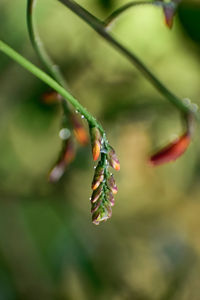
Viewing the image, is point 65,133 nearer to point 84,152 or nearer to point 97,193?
point 97,193

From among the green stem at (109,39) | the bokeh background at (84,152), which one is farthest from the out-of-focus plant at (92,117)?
the bokeh background at (84,152)

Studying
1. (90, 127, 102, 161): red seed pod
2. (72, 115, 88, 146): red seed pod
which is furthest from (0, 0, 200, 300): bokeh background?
(90, 127, 102, 161): red seed pod

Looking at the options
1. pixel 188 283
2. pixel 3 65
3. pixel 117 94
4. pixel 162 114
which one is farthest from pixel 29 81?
pixel 188 283

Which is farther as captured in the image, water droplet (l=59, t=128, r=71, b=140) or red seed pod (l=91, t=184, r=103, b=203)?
water droplet (l=59, t=128, r=71, b=140)

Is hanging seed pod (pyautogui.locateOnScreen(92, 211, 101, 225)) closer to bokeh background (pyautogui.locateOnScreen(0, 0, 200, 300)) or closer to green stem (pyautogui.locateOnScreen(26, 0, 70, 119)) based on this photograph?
green stem (pyautogui.locateOnScreen(26, 0, 70, 119))

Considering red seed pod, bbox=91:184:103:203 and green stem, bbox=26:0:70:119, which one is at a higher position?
green stem, bbox=26:0:70:119

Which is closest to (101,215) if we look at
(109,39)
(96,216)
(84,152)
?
(96,216)

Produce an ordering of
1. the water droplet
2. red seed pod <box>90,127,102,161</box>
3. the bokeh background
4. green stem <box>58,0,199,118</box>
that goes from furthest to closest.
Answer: the bokeh background
the water droplet
green stem <box>58,0,199,118</box>
red seed pod <box>90,127,102,161</box>
